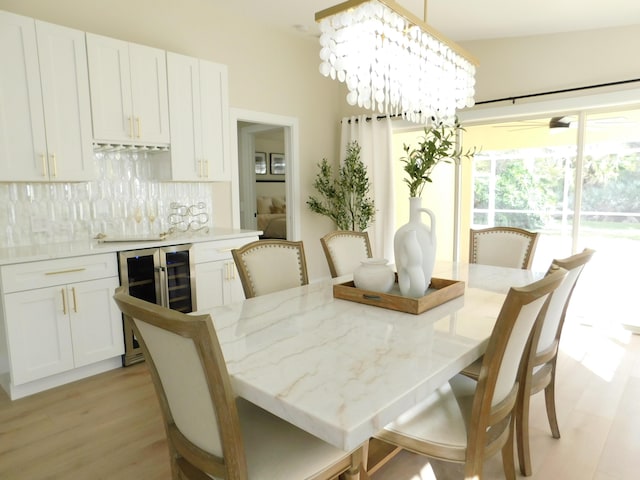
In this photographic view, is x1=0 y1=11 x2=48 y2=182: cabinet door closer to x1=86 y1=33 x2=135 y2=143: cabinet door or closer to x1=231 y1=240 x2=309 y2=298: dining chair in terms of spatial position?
x1=86 y1=33 x2=135 y2=143: cabinet door

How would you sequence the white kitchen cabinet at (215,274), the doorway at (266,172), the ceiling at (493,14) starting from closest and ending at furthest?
1. the ceiling at (493,14)
2. the white kitchen cabinet at (215,274)
3. the doorway at (266,172)

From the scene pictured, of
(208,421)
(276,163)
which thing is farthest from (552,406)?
(276,163)

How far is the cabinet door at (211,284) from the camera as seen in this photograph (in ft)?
11.2

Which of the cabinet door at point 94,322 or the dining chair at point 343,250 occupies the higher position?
the dining chair at point 343,250

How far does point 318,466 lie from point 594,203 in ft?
12.7

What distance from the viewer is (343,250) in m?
2.86

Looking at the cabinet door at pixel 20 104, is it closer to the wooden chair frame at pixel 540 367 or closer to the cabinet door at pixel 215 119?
the cabinet door at pixel 215 119

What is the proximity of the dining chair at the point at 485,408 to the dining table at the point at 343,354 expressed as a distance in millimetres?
106

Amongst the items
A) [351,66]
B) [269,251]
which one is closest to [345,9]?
[351,66]

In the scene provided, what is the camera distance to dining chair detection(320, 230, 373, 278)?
274cm

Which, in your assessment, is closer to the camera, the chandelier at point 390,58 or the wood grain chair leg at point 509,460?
the wood grain chair leg at point 509,460

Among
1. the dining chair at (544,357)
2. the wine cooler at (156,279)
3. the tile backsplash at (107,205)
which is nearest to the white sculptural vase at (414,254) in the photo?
the dining chair at (544,357)

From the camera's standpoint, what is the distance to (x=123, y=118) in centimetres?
312

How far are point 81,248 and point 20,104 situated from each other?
972 mm
